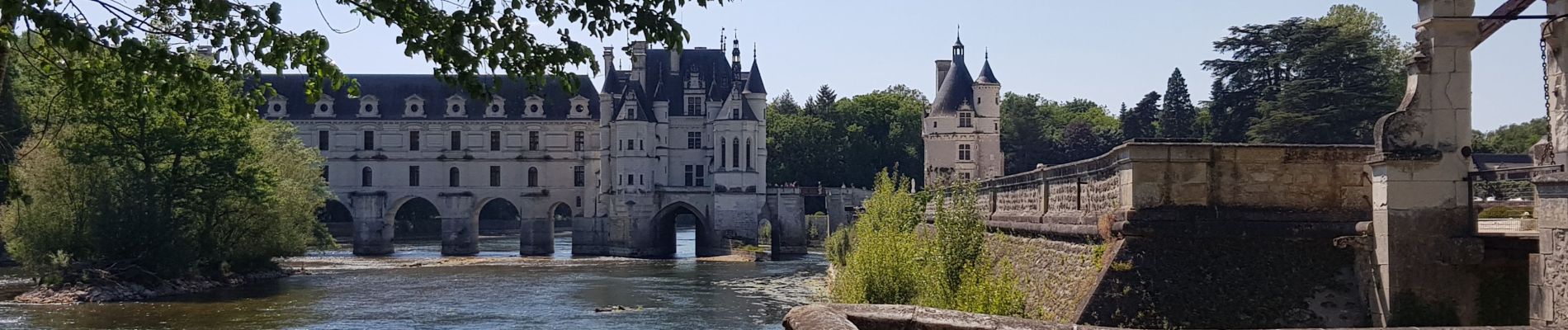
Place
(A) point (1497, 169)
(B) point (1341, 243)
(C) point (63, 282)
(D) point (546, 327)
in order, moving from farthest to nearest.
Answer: (C) point (63, 282), (D) point (546, 327), (B) point (1341, 243), (A) point (1497, 169)

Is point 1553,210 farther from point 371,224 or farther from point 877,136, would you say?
point 877,136

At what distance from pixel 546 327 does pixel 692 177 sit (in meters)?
46.9

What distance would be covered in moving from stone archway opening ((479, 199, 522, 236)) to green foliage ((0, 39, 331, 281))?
55.7 m

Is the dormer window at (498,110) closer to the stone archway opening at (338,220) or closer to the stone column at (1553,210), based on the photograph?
the stone archway opening at (338,220)

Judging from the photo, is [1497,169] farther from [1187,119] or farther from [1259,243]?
[1187,119]

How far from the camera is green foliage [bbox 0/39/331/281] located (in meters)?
36.9

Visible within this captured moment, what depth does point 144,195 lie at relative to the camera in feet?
127

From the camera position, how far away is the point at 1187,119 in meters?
70.4

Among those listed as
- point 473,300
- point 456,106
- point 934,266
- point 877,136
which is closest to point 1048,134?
point 877,136

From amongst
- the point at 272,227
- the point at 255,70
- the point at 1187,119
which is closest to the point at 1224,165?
the point at 255,70

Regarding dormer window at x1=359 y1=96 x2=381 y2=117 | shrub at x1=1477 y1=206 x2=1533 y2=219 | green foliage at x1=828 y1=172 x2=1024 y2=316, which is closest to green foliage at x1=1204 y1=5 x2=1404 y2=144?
green foliage at x1=828 y1=172 x2=1024 y2=316

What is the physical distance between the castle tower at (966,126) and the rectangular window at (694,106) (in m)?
12.2

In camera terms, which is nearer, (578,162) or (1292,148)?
(1292,148)

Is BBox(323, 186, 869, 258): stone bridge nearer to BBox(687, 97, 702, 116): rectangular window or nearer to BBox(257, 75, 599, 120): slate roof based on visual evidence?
BBox(257, 75, 599, 120): slate roof
